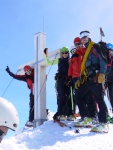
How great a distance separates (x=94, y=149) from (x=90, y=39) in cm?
268

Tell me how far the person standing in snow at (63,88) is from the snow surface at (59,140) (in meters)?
0.86

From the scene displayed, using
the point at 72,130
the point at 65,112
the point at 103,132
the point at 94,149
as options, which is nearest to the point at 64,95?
the point at 65,112

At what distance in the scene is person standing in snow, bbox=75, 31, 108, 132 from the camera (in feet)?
21.6

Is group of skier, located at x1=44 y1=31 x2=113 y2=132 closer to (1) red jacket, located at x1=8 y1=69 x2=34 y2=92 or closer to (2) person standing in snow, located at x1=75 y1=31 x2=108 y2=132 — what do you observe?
(2) person standing in snow, located at x1=75 y1=31 x2=108 y2=132

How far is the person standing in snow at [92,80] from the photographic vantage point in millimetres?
6590

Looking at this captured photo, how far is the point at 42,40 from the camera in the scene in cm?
959

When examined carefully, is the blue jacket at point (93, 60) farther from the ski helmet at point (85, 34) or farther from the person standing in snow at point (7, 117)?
the person standing in snow at point (7, 117)

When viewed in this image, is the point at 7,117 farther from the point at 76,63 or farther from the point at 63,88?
the point at 63,88

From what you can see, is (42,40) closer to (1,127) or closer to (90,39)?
(90,39)

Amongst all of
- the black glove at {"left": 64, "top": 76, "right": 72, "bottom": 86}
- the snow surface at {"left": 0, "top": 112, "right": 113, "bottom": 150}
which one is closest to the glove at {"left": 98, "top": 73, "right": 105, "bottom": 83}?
the snow surface at {"left": 0, "top": 112, "right": 113, "bottom": 150}

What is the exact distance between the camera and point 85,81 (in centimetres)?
702

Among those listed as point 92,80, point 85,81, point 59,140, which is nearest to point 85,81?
point 85,81

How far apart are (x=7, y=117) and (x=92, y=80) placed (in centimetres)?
273

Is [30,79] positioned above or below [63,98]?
above
